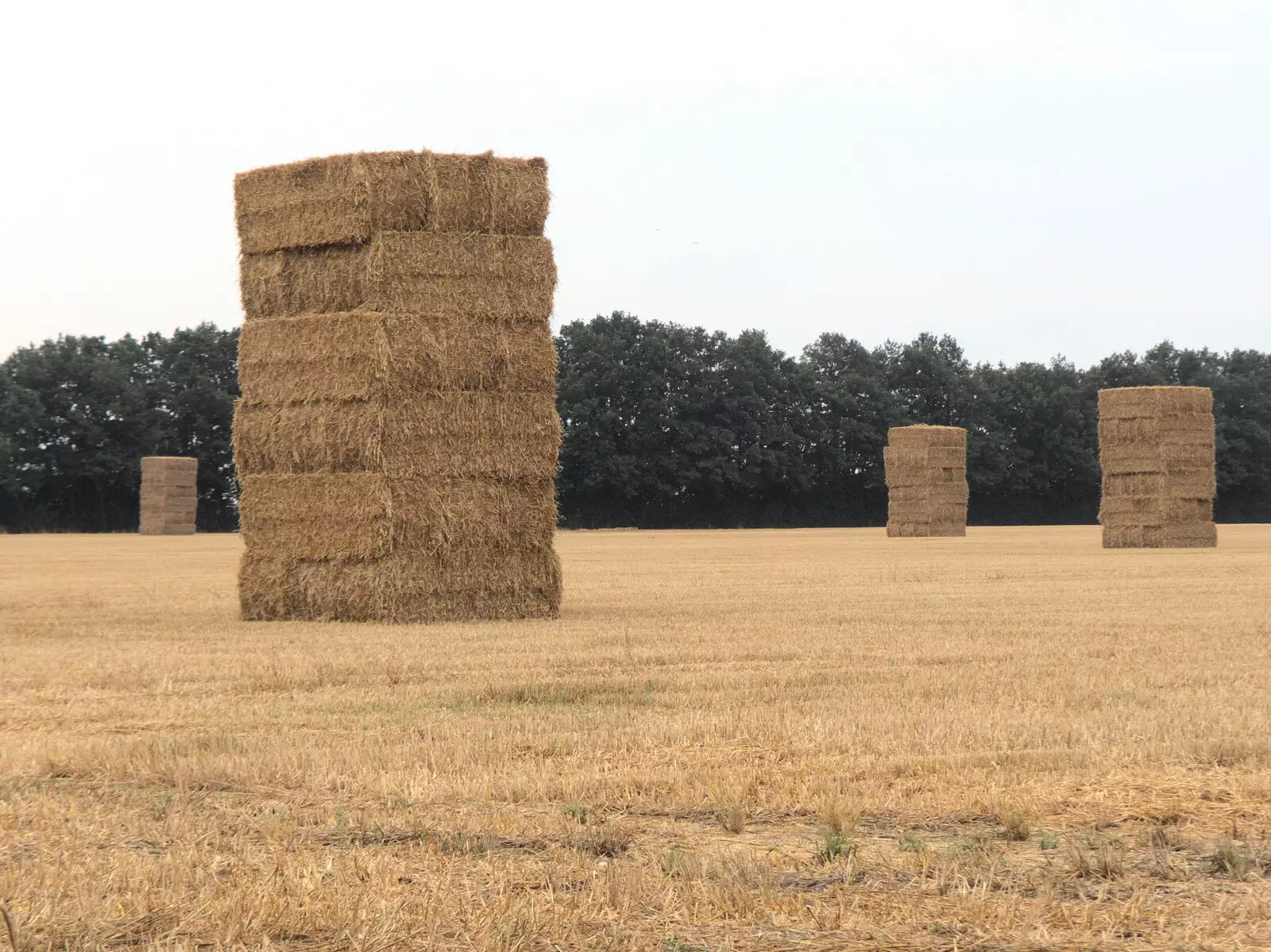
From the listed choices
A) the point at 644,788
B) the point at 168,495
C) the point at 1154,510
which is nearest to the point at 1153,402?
the point at 1154,510

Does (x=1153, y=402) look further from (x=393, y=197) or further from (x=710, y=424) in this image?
(x=710, y=424)

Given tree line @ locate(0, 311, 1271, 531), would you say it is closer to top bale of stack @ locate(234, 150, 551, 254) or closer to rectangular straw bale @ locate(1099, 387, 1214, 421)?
rectangular straw bale @ locate(1099, 387, 1214, 421)

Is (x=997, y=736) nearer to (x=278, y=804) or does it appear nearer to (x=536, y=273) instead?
(x=278, y=804)

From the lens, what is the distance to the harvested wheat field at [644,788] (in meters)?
4.16

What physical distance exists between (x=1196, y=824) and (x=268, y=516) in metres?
10.8

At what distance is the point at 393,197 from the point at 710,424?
58295mm

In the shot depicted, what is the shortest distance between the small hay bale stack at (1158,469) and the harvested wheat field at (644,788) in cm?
2068

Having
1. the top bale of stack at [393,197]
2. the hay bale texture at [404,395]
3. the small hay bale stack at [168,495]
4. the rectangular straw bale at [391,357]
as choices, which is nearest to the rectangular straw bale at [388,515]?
the hay bale texture at [404,395]

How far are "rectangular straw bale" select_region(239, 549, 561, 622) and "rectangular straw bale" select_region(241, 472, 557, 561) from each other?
0.10 m

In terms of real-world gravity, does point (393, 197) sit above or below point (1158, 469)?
above

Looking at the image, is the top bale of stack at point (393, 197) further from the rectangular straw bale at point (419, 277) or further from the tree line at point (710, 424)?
the tree line at point (710, 424)

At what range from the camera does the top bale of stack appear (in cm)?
1419

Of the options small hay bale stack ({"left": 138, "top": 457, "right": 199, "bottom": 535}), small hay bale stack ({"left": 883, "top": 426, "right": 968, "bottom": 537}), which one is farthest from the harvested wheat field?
small hay bale stack ({"left": 138, "top": 457, "right": 199, "bottom": 535})

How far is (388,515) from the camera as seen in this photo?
1390 cm
